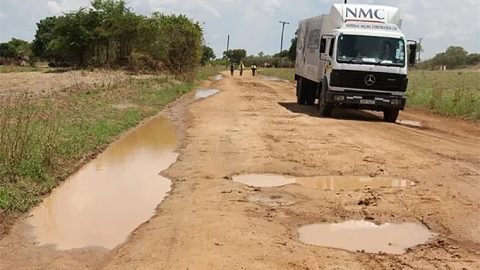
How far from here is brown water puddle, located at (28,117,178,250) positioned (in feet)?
20.2

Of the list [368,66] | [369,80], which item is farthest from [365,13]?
[369,80]

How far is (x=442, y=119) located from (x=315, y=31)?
5.37 metres

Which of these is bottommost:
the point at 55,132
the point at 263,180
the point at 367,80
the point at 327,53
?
the point at 263,180

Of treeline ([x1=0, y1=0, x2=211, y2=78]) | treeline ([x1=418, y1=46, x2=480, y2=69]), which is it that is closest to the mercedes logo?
treeline ([x1=0, y1=0, x2=211, y2=78])

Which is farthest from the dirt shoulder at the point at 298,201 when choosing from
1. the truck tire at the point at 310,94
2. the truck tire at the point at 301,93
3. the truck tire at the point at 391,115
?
the truck tire at the point at 301,93

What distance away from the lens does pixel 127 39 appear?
1630 inches

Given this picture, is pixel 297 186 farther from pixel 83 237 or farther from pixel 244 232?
pixel 83 237

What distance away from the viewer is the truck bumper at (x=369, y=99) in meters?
16.2

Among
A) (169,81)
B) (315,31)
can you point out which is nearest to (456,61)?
(169,81)

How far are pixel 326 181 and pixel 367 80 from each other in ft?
27.1

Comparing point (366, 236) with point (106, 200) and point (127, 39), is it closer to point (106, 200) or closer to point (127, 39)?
point (106, 200)

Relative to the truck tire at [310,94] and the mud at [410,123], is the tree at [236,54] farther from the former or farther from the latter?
the mud at [410,123]

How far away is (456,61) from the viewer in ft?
403

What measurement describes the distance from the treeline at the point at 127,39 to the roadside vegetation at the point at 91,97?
0.23 feet
